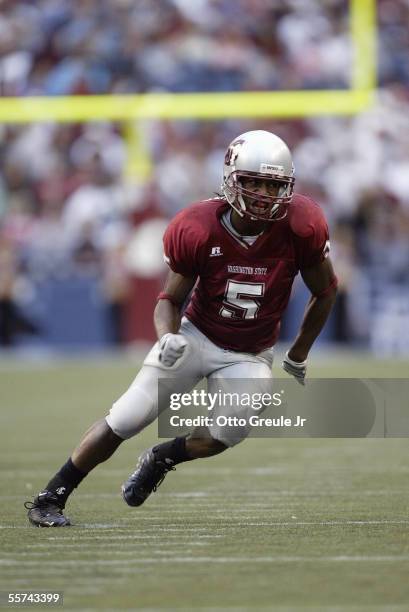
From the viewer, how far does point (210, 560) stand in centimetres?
398

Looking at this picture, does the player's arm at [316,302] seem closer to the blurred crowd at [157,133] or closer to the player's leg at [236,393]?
the player's leg at [236,393]

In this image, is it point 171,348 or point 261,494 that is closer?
point 171,348

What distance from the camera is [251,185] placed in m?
4.77

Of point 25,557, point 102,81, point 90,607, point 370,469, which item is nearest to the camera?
point 90,607

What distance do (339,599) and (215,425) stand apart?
1.43 metres

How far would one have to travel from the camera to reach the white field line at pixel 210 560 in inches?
155

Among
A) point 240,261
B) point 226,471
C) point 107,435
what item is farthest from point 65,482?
point 226,471

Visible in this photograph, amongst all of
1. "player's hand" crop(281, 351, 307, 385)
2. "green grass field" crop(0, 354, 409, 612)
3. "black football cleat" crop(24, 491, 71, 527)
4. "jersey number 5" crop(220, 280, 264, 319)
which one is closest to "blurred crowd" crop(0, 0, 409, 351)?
"green grass field" crop(0, 354, 409, 612)

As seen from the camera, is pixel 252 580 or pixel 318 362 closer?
pixel 252 580

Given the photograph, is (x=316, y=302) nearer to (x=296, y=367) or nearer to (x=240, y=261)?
(x=296, y=367)

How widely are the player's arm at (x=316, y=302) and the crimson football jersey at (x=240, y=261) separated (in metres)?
0.06

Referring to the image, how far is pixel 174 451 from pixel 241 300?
599mm

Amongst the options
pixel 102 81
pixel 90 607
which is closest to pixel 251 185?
pixel 90 607

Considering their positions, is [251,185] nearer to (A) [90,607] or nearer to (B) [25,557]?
(B) [25,557]
